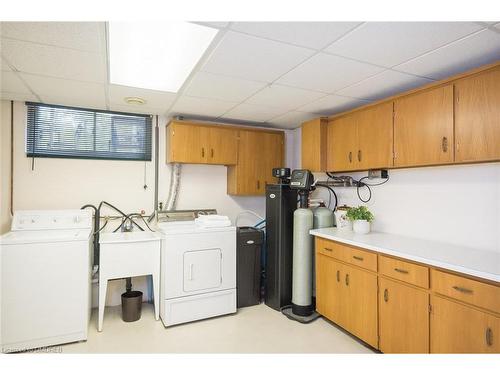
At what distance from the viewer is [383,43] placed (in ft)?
5.86

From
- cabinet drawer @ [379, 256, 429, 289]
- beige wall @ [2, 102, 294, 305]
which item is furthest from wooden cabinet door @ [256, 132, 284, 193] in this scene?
cabinet drawer @ [379, 256, 429, 289]

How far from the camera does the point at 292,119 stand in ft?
12.5

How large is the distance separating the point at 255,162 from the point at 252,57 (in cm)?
207

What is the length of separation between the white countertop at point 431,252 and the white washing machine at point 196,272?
1116 millimetres

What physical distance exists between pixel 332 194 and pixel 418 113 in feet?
5.34

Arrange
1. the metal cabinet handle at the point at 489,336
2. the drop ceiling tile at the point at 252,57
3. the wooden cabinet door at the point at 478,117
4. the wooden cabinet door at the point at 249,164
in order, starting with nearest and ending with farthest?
1. the metal cabinet handle at the point at 489,336
2. the drop ceiling tile at the point at 252,57
3. the wooden cabinet door at the point at 478,117
4. the wooden cabinet door at the point at 249,164

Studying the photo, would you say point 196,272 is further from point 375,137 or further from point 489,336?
point 489,336

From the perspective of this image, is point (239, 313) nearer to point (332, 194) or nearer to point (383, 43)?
point (332, 194)

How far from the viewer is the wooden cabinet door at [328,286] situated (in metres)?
2.83

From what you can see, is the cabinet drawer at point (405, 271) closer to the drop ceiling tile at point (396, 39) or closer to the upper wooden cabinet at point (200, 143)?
the drop ceiling tile at point (396, 39)

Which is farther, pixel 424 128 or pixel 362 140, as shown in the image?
pixel 362 140

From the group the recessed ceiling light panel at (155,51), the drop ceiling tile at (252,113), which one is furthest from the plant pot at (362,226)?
the recessed ceiling light panel at (155,51)

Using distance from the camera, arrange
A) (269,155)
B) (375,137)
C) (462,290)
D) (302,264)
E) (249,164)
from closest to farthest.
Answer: (462,290) → (375,137) → (302,264) → (249,164) → (269,155)

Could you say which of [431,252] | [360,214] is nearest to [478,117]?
[431,252]
